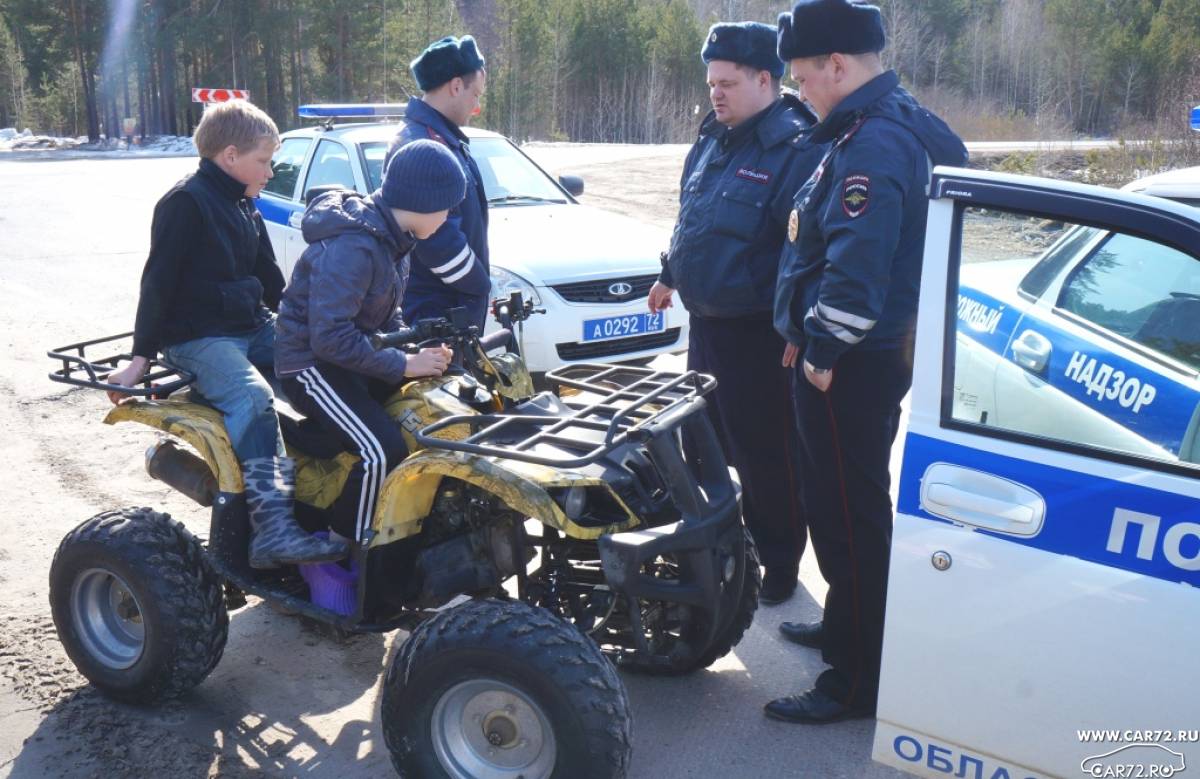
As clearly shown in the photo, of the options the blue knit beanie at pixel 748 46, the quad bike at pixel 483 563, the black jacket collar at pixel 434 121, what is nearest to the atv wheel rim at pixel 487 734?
the quad bike at pixel 483 563

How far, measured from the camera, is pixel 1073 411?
2539 millimetres

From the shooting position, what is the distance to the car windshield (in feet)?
25.9

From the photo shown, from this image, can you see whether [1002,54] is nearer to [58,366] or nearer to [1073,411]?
[58,366]

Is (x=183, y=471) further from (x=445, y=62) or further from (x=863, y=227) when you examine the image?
(x=863, y=227)

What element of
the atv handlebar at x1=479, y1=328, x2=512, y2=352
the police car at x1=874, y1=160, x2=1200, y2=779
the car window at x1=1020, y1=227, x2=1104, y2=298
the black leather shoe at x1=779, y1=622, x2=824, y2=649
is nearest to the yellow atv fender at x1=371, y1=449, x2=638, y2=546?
the atv handlebar at x1=479, y1=328, x2=512, y2=352

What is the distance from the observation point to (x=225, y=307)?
148 inches

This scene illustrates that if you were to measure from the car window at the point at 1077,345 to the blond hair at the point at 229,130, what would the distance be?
237cm

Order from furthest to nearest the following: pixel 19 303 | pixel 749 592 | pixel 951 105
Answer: pixel 951 105 < pixel 19 303 < pixel 749 592

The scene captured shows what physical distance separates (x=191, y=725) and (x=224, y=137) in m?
1.92

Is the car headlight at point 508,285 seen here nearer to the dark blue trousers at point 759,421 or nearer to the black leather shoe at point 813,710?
the dark blue trousers at point 759,421

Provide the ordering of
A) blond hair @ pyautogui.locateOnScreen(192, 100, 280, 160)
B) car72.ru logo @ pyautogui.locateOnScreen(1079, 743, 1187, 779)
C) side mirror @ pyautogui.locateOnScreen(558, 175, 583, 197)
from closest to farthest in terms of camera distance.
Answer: car72.ru logo @ pyautogui.locateOnScreen(1079, 743, 1187, 779) < blond hair @ pyautogui.locateOnScreen(192, 100, 280, 160) < side mirror @ pyautogui.locateOnScreen(558, 175, 583, 197)

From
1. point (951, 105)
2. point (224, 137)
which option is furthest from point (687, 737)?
point (951, 105)

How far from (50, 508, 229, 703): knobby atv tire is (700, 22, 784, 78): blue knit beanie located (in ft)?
8.43

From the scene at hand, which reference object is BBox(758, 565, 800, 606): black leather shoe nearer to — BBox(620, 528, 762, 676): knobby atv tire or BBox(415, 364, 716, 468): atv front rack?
BBox(620, 528, 762, 676): knobby atv tire
